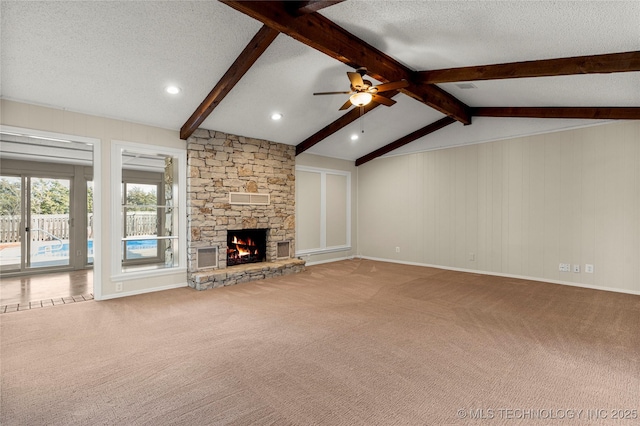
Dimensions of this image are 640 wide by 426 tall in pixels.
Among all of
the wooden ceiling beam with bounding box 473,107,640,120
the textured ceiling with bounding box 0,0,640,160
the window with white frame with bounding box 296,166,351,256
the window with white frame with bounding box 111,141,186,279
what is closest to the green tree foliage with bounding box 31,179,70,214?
the window with white frame with bounding box 111,141,186,279

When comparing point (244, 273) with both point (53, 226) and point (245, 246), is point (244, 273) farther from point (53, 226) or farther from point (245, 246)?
point (53, 226)

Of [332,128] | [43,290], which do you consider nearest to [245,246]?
[332,128]

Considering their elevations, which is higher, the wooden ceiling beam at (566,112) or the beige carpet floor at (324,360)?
the wooden ceiling beam at (566,112)

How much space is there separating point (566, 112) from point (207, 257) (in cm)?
630

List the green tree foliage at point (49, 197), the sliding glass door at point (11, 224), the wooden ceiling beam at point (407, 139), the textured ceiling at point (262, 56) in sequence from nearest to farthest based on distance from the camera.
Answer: the textured ceiling at point (262, 56), the sliding glass door at point (11, 224), the wooden ceiling beam at point (407, 139), the green tree foliage at point (49, 197)

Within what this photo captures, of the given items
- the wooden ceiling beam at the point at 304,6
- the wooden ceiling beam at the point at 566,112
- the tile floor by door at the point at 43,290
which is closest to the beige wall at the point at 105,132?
the tile floor by door at the point at 43,290

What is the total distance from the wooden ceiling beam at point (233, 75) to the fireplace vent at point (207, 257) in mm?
1959

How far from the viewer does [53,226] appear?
700cm

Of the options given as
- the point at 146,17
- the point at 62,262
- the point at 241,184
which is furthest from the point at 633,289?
the point at 62,262

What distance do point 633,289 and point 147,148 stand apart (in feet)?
25.8

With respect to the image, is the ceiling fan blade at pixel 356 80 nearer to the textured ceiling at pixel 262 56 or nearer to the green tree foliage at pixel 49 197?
the textured ceiling at pixel 262 56

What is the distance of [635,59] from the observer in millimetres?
3021

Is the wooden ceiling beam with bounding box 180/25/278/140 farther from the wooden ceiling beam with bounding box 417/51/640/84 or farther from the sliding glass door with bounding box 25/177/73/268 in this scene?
the sliding glass door with bounding box 25/177/73/268

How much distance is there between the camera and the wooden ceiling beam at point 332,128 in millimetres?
5723
